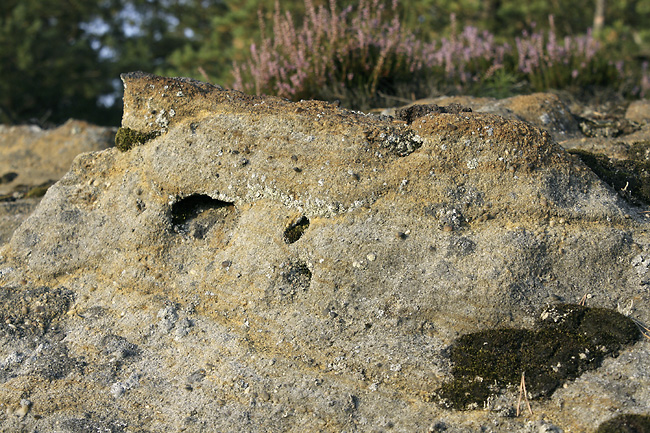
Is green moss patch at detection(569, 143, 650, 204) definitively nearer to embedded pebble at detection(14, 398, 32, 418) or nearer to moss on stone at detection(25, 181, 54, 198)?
embedded pebble at detection(14, 398, 32, 418)

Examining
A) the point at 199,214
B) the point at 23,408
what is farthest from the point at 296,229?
the point at 23,408

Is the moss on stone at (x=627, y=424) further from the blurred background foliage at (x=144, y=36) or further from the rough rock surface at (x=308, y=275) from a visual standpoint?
the blurred background foliage at (x=144, y=36)

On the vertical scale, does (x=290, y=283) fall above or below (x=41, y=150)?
above

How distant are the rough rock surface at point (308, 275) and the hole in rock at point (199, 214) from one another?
0.04ft

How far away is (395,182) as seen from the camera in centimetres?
391

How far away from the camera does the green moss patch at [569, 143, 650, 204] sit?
4270mm

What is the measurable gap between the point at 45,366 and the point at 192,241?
1.27m

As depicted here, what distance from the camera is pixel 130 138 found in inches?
183

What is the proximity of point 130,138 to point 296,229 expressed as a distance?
1.69m

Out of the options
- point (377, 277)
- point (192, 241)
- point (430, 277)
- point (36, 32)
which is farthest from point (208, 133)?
point (36, 32)

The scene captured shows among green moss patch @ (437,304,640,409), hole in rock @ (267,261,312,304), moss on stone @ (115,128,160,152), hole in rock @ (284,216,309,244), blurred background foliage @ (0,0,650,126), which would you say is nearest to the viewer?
green moss patch @ (437,304,640,409)

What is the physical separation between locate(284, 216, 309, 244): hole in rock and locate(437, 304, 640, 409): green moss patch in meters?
1.28

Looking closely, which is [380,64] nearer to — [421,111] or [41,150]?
[421,111]

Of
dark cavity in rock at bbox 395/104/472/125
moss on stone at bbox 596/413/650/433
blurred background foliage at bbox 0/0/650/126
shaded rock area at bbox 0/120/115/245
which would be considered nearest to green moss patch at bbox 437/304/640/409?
moss on stone at bbox 596/413/650/433
